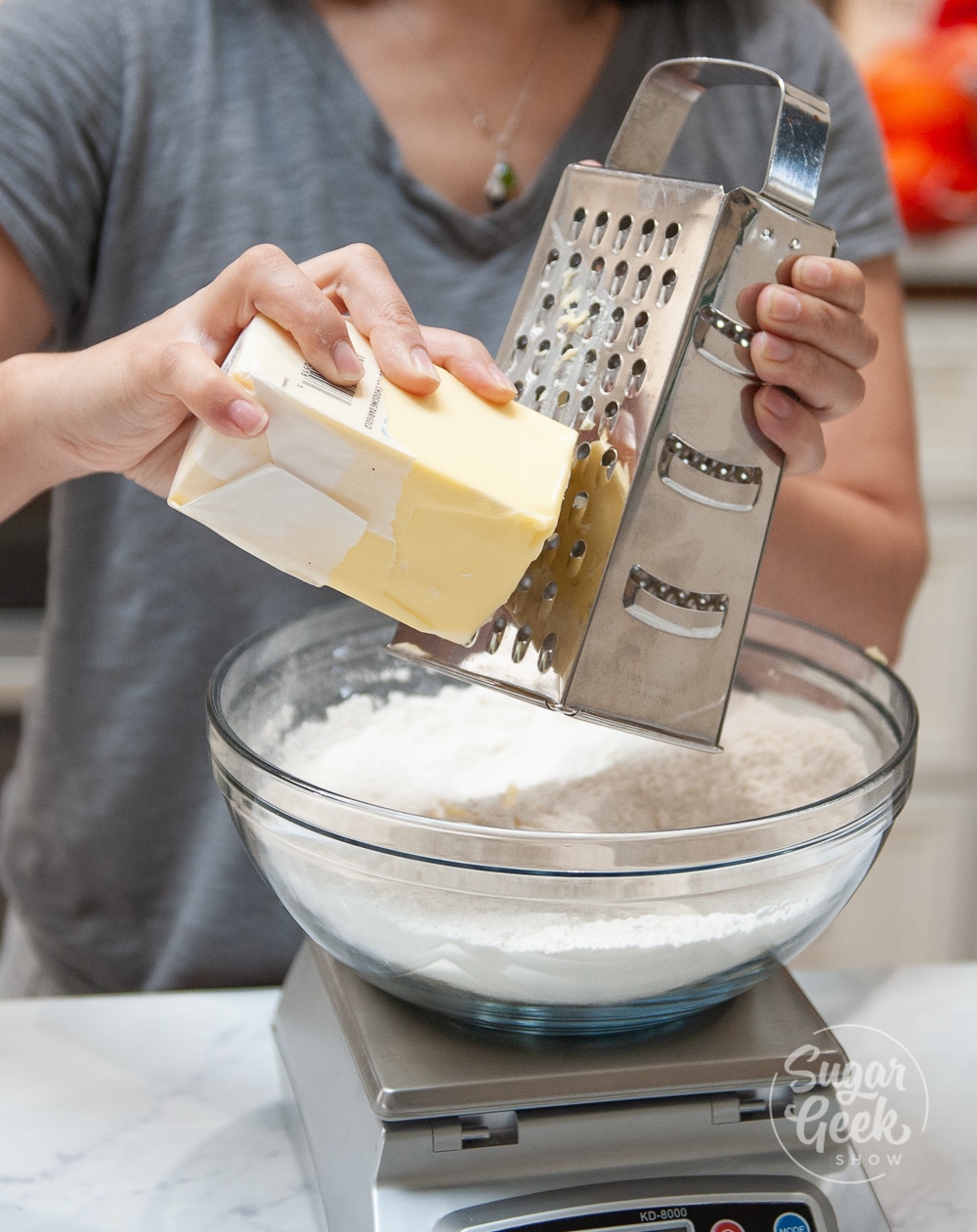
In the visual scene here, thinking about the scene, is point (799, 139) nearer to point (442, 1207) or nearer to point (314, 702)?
point (314, 702)

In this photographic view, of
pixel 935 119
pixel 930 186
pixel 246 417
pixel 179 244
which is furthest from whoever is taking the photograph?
pixel 935 119

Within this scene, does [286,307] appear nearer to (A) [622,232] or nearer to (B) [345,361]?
(B) [345,361]

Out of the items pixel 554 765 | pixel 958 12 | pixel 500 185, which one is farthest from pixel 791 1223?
pixel 958 12

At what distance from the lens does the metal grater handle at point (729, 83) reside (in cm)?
61

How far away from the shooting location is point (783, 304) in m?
0.65

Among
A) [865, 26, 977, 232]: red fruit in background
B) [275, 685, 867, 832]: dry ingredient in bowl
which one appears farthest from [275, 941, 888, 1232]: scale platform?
[865, 26, 977, 232]: red fruit in background

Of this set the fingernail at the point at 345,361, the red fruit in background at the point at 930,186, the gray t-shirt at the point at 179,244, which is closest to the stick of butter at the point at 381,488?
the fingernail at the point at 345,361

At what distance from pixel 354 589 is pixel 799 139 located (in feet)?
1.06

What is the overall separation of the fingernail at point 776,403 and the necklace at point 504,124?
55 cm

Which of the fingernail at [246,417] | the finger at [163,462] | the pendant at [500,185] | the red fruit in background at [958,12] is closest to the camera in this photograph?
the fingernail at [246,417]

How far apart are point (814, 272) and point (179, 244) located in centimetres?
62

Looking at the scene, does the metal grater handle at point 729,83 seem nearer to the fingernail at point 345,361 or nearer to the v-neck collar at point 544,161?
the fingernail at point 345,361

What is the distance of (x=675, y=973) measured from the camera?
616 mm

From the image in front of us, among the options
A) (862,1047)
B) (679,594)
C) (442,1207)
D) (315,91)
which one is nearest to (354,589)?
(679,594)
